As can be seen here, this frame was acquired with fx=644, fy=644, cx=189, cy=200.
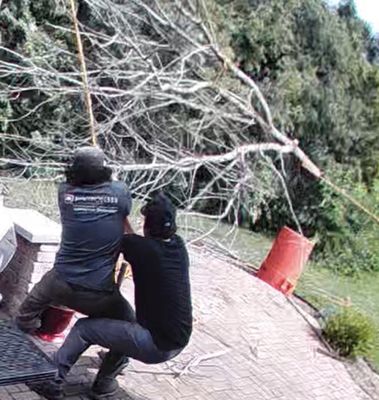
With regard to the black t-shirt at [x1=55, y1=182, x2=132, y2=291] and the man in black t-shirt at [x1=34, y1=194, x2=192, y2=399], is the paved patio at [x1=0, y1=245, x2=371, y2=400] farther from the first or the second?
the black t-shirt at [x1=55, y1=182, x2=132, y2=291]

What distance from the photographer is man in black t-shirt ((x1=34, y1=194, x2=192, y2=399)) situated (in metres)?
3.35

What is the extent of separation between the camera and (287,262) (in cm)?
726

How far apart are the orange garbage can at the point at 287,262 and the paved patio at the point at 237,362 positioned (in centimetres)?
22

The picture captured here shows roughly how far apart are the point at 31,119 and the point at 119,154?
2636 millimetres

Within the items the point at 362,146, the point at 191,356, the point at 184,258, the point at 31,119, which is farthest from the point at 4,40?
the point at 184,258

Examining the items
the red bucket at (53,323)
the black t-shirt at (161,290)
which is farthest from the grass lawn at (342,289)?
the black t-shirt at (161,290)

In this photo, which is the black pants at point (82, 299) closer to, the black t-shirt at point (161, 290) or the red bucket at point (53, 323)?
the black t-shirt at point (161, 290)

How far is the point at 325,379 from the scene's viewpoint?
16.9 ft

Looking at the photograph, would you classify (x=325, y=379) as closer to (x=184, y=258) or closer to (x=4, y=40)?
(x=184, y=258)

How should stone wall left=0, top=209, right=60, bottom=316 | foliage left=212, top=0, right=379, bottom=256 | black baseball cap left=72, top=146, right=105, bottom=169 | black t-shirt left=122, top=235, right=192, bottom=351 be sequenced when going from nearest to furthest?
black t-shirt left=122, top=235, right=192, bottom=351, black baseball cap left=72, top=146, right=105, bottom=169, stone wall left=0, top=209, right=60, bottom=316, foliage left=212, top=0, right=379, bottom=256

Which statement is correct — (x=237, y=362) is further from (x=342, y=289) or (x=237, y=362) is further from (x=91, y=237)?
(x=342, y=289)

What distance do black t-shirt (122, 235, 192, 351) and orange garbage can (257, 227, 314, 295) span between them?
3.94 m

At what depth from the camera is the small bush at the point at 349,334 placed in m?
5.76

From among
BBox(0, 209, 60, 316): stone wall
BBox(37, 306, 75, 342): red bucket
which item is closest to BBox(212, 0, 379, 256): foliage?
BBox(0, 209, 60, 316): stone wall
